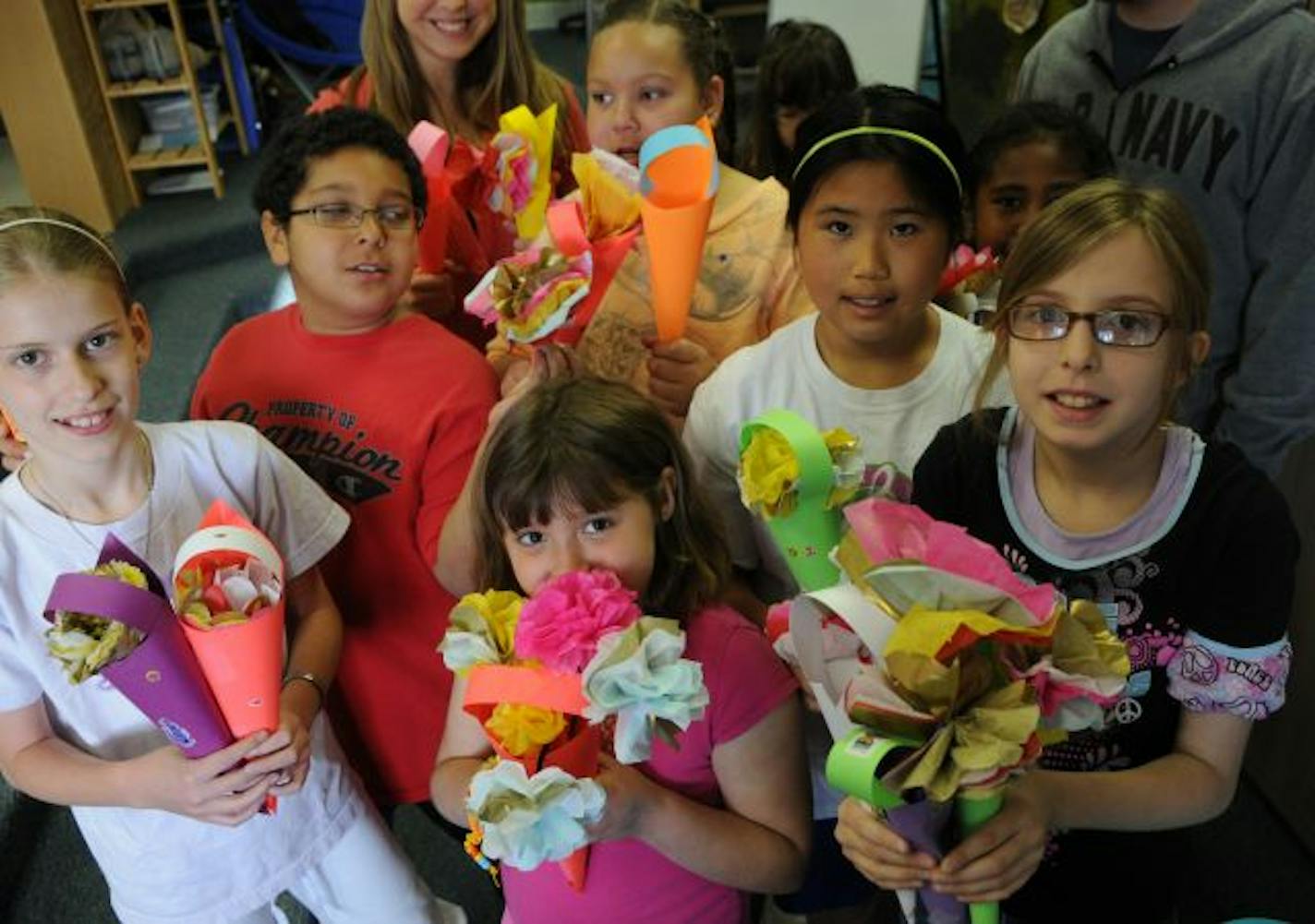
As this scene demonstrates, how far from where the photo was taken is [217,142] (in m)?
5.43

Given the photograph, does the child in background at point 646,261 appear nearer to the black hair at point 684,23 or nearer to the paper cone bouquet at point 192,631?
the black hair at point 684,23

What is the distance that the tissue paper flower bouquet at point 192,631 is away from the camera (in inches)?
41.5

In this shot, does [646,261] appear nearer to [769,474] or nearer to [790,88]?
[769,474]

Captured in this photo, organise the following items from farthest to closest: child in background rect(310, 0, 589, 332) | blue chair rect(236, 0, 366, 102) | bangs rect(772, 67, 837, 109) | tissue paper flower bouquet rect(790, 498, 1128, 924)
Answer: blue chair rect(236, 0, 366, 102) → bangs rect(772, 67, 837, 109) → child in background rect(310, 0, 589, 332) → tissue paper flower bouquet rect(790, 498, 1128, 924)

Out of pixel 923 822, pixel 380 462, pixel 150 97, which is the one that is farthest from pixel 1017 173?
pixel 150 97

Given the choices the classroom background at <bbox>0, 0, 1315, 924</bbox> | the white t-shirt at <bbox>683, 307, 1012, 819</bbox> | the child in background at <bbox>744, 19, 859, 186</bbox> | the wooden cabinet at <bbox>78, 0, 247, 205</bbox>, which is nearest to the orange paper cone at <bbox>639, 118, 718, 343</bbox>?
the white t-shirt at <bbox>683, 307, 1012, 819</bbox>

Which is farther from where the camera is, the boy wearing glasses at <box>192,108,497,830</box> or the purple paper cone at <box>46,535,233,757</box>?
the boy wearing glasses at <box>192,108,497,830</box>

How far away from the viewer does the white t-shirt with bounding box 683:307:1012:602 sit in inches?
55.3

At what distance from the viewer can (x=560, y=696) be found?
1.01 meters

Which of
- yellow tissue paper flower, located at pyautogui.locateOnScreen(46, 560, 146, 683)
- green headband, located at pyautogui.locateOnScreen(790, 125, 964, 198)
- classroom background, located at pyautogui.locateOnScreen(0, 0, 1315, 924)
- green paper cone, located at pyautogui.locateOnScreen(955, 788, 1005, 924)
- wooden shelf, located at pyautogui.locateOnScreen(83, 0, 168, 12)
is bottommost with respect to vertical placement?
classroom background, located at pyautogui.locateOnScreen(0, 0, 1315, 924)

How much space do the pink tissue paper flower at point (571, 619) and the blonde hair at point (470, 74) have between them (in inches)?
48.7

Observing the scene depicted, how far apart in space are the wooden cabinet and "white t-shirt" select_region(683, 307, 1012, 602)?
4.10 metres

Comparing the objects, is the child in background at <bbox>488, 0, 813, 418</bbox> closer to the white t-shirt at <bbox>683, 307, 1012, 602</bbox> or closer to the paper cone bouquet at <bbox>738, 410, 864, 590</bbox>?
the white t-shirt at <bbox>683, 307, 1012, 602</bbox>

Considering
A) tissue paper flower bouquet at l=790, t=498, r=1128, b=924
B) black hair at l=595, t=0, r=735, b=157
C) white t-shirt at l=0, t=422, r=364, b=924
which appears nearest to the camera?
tissue paper flower bouquet at l=790, t=498, r=1128, b=924
